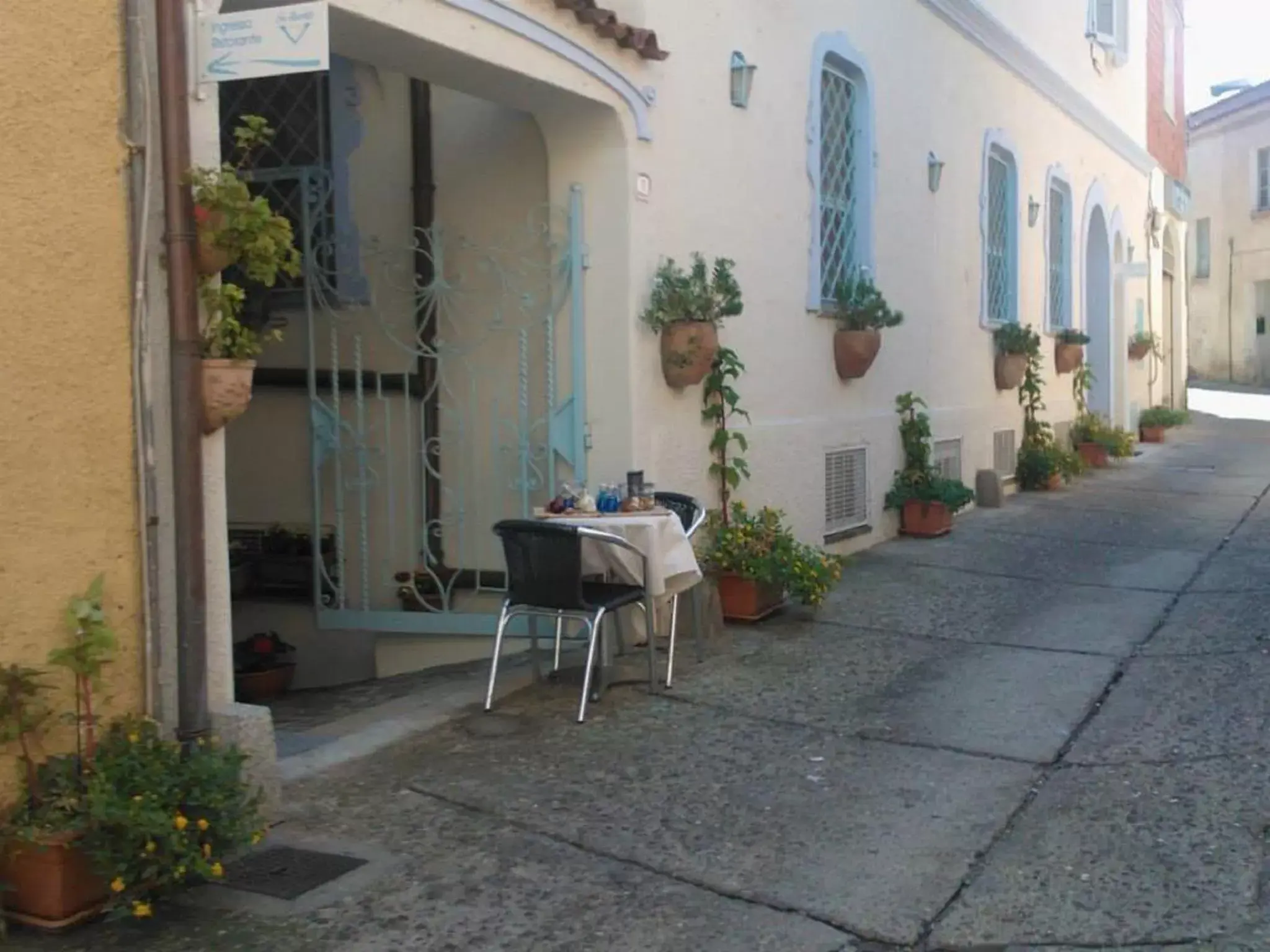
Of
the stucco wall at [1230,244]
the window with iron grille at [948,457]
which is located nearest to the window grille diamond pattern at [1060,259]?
the window with iron grille at [948,457]

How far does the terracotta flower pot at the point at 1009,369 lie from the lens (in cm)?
1180

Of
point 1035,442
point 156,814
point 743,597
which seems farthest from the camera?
point 1035,442

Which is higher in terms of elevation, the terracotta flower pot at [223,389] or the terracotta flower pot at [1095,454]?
the terracotta flower pot at [223,389]

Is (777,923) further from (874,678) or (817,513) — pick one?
(817,513)

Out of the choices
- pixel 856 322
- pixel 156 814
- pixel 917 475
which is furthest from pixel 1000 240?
pixel 156 814

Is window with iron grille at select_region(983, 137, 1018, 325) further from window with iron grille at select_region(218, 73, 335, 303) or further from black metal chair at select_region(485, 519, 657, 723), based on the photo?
black metal chair at select_region(485, 519, 657, 723)

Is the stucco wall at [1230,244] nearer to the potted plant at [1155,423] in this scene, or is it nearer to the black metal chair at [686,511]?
the potted plant at [1155,423]

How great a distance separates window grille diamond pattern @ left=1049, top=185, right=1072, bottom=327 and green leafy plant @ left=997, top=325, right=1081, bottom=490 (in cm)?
129

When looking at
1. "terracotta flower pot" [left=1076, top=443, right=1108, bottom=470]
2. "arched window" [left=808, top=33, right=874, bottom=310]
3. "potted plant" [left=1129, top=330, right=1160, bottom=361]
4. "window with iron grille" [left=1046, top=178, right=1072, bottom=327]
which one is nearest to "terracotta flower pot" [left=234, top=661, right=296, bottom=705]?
"arched window" [left=808, top=33, right=874, bottom=310]

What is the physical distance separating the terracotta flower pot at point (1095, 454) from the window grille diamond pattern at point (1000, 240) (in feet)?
8.16

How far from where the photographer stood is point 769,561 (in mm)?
6598

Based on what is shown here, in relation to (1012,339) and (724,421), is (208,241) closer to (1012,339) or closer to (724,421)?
(724,421)

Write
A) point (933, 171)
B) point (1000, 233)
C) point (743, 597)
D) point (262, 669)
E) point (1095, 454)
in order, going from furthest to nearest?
point (1095, 454), point (1000, 233), point (933, 171), point (262, 669), point (743, 597)

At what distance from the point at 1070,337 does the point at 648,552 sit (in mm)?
9755
